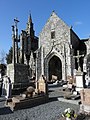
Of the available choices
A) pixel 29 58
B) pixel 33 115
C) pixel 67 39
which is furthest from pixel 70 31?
pixel 33 115

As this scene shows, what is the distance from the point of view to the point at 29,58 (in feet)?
132

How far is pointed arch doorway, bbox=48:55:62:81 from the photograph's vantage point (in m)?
32.9

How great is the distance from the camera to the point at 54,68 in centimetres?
3447

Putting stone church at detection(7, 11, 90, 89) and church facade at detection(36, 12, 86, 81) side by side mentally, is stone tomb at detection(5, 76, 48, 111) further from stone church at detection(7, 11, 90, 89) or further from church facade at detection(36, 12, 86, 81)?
church facade at detection(36, 12, 86, 81)

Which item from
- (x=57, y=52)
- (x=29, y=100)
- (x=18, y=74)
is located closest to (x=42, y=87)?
(x=29, y=100)

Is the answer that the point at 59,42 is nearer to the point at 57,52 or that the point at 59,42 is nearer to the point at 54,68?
the point at 57,52

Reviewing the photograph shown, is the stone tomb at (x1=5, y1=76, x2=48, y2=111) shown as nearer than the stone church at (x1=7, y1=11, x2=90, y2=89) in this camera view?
Yes

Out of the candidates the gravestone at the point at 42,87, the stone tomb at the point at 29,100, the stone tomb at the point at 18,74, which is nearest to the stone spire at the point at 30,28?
the stone tomb at the point at 18,74

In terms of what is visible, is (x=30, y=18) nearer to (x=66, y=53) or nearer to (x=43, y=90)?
(x=66, y=53)

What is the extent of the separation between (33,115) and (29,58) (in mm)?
32077

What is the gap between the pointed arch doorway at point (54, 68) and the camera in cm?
3294

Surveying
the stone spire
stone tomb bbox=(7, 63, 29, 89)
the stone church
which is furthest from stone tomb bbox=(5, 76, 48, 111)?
the stone spire

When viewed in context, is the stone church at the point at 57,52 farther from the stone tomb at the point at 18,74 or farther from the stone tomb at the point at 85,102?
the stone tomb at the point at 85,102

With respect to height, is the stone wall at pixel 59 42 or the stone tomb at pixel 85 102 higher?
the stone wall at pixel 59 42
